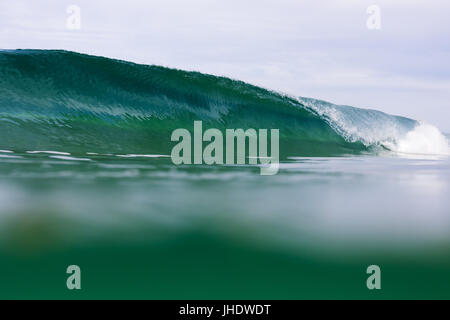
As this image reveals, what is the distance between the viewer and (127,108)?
12.0 meters

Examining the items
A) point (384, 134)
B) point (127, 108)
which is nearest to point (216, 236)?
point (127, 108)

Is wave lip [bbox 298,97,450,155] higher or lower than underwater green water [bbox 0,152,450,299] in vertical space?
higher

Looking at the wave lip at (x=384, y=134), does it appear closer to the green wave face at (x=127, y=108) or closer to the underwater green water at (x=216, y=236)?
the green wave face at (x=127, y=108)

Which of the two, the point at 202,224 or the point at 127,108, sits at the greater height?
the point at 127,108

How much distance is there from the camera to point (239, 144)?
1152cm

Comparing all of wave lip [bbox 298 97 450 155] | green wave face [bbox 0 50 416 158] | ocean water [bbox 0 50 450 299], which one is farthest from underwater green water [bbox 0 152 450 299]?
wave lip [bbox 298 97 450 155]

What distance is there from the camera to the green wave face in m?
9.55

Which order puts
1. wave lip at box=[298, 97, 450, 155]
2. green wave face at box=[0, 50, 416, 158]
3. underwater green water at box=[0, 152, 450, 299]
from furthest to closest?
wave lip at box=[298, 97, 450, 155]
green wave face at box=[0, 50, 416, 158]
underwater green water at box=[0, 152, 450, 299]

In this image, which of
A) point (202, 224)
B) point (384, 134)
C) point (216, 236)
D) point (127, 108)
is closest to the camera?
point (216, 236)

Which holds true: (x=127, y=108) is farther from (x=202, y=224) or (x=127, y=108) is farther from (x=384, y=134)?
(x=384, y=134)

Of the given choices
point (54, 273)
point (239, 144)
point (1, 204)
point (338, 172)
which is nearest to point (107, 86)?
point (239, 144)

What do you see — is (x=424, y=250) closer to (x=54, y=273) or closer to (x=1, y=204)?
(x=54, y=273)

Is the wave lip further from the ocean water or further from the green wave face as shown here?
the ocean water
